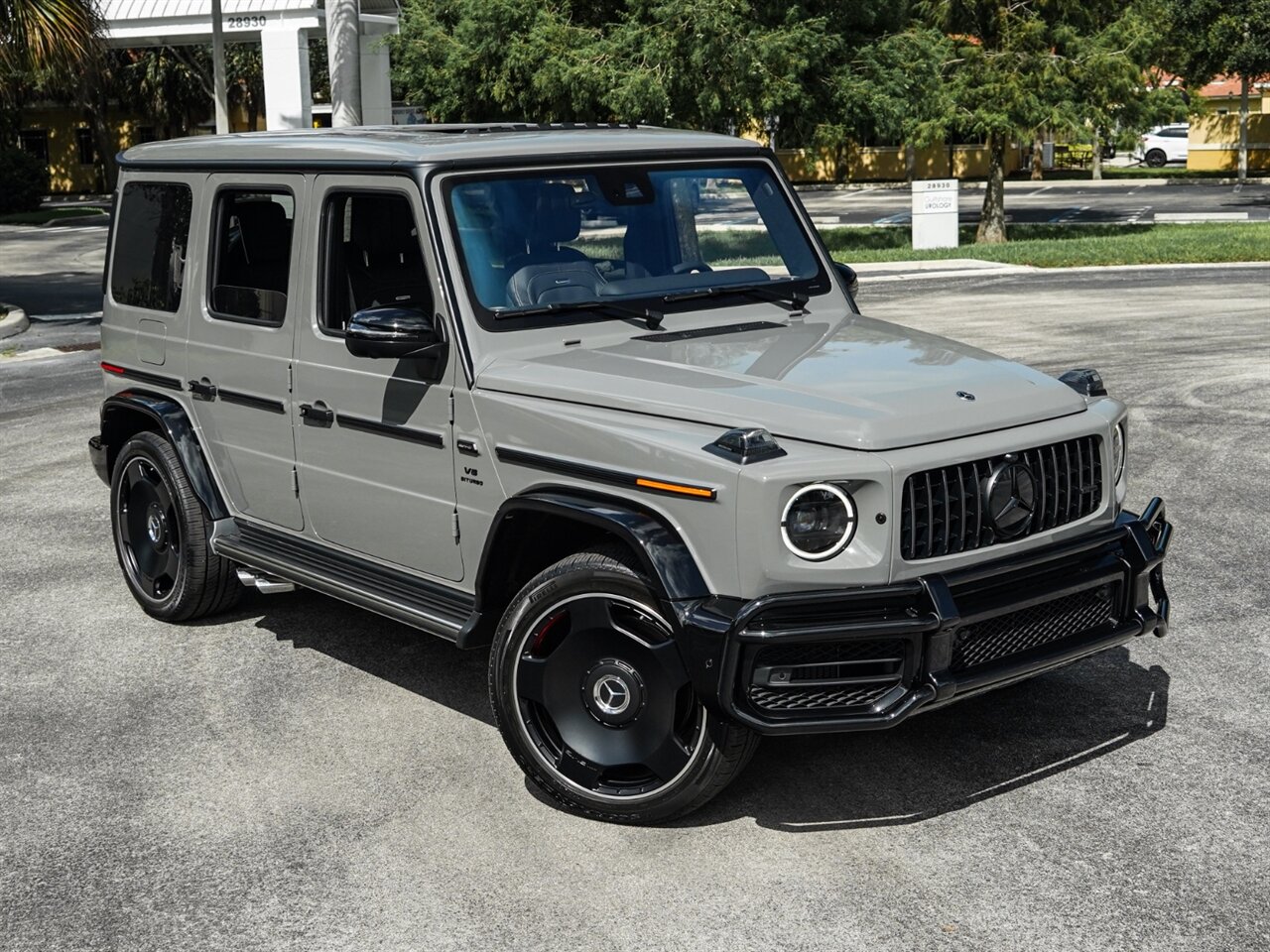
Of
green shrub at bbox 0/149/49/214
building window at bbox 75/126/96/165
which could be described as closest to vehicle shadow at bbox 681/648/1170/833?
green shrub at bbox 0/149/49/214

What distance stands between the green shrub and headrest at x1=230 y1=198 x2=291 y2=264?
46.6 metres

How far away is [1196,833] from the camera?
475 centimetres

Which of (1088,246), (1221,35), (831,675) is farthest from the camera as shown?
(1221,35)

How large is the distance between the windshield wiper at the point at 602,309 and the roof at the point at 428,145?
0.56 metres

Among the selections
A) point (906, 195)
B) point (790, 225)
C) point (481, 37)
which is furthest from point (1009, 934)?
point (906, 195)

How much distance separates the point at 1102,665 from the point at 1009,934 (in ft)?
7.70

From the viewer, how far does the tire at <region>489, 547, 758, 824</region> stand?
4.68 m

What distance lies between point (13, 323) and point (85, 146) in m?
47.8

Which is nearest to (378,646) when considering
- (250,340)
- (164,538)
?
(164,538)

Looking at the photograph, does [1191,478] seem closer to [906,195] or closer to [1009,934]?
[1009,934]

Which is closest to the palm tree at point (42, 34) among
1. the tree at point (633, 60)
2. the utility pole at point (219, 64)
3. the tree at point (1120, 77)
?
the tree at point (633, 60)

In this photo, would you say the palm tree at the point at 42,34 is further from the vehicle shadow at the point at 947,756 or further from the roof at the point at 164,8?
the vehicle shadow at the point at 947,756

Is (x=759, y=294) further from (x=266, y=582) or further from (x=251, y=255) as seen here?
(x=266, y=582)

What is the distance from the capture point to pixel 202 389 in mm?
6707
